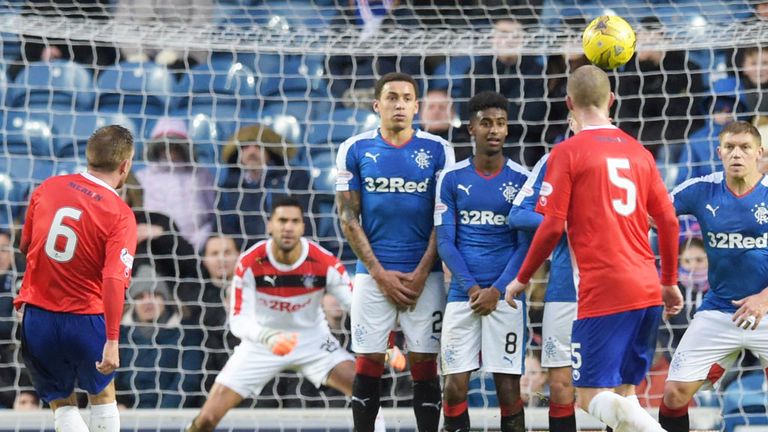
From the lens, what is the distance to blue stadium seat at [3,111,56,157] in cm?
876

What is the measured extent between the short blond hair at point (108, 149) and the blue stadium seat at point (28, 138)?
135 inches

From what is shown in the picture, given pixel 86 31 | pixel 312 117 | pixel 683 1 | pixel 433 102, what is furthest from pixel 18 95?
pixel 683 1

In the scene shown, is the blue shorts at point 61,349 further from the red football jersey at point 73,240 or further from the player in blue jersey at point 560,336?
the player in blue jersey at point 560,336

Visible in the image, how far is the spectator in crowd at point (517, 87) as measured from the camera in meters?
8.26

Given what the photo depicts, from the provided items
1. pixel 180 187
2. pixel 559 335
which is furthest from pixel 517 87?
pixel 559 335

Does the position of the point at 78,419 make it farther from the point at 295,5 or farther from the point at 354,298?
the point at 295,5

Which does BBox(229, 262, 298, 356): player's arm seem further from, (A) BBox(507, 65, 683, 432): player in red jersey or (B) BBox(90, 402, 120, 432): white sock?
(A) BBox(507, 65, 683, 432): player in red jersey

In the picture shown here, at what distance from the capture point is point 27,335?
542 centimetres

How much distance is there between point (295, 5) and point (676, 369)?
517 cm

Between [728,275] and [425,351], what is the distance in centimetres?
153

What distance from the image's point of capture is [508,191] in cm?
588

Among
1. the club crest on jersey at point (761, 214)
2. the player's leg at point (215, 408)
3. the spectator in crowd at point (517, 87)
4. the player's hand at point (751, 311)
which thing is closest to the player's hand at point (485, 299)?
the player's hand at point (751, 311)

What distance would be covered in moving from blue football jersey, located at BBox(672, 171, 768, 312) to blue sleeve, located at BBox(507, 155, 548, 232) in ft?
2.87

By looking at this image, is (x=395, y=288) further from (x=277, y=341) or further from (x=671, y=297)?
(x=277, y=341)
